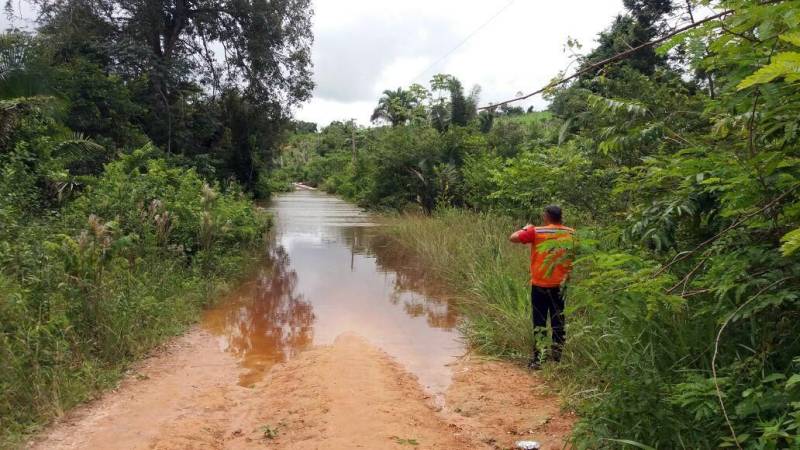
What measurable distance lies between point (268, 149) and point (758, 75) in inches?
1039

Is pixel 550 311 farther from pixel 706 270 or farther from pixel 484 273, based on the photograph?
pixel 484 273

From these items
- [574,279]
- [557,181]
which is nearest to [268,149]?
[557,181]

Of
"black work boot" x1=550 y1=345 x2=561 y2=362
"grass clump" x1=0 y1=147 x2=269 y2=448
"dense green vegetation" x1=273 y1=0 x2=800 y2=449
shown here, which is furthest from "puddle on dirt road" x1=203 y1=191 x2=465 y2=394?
"dense green vegetation" x1=273 y1=0 x2=800 y2=449

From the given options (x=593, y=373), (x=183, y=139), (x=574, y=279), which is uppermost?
(x=183, y=139)

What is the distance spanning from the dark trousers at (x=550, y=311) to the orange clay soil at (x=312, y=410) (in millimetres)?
507

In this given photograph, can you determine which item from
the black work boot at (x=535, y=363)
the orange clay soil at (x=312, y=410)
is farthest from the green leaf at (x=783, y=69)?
the black work boot at (x=535, y=363)

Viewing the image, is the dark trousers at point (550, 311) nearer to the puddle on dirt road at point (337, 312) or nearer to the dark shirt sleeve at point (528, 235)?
the dark shirt sleeve at point (528, 235)

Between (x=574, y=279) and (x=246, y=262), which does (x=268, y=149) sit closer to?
(x=246, y=262)

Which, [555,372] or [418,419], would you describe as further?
[555,372]

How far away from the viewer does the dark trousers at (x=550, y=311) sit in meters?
6.07

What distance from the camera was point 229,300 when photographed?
9914 millimetres

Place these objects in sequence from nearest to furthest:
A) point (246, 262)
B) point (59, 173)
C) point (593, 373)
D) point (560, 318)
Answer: point (593, 373) → point (560, 318) → point (59, 173) → point (246, 262)

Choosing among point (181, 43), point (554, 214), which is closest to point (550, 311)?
point (554, 214)

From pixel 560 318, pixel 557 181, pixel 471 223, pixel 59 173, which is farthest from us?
pixel 471 223
